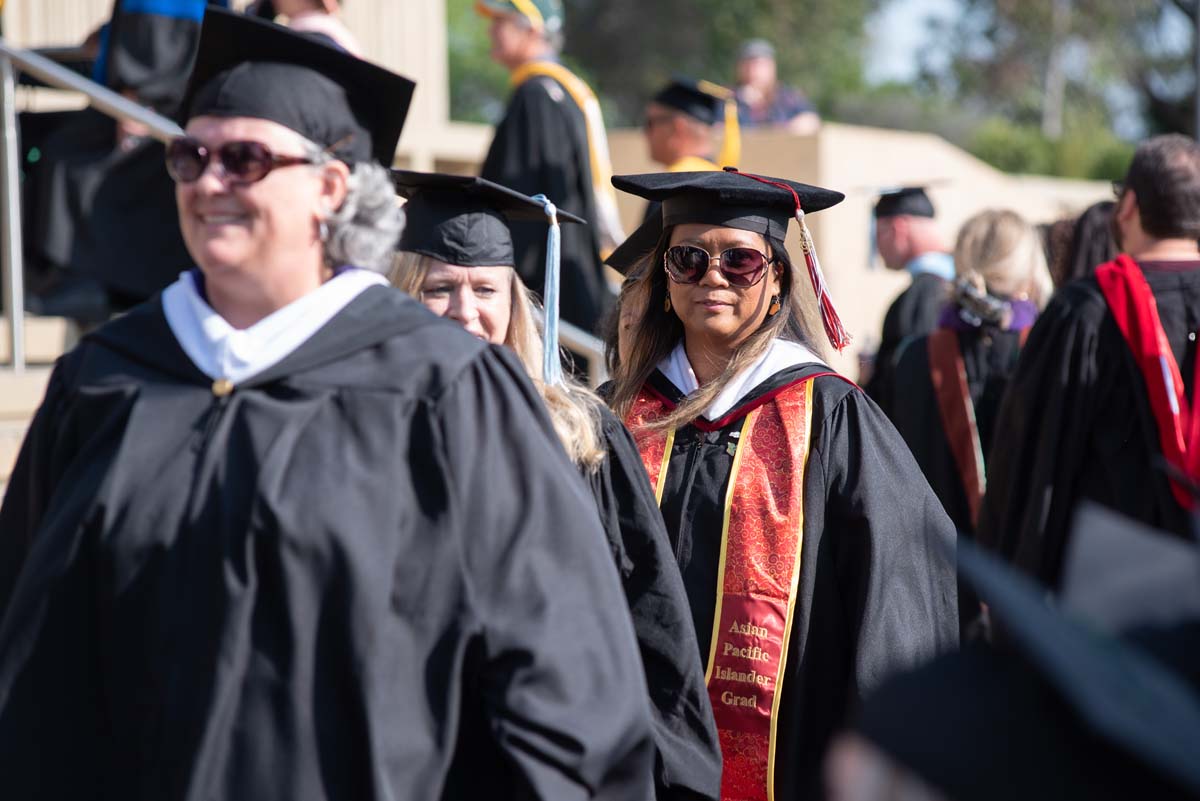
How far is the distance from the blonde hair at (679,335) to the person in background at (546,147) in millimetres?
2951

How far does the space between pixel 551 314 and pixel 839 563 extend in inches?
33.0

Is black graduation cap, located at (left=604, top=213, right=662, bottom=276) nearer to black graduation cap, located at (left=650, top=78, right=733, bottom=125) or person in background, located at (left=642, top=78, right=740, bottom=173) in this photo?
person in background, located at (left=642, top=78, right=740, bottom=173)

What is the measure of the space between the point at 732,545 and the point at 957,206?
10920 mm

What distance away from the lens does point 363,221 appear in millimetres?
2525

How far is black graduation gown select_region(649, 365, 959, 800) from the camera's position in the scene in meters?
3.23

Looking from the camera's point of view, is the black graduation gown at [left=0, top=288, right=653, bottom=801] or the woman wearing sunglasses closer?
the black graduation gown at [left=0, top=288, right=653, bottom=801]

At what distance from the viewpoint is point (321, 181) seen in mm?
2477

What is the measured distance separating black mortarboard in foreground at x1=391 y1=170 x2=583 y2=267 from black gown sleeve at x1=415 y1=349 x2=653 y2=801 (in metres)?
1.20

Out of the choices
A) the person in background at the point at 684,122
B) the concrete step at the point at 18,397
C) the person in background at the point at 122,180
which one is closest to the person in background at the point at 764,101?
the person in background at the point at 684,122

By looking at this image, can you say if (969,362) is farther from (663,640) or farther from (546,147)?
(663,640)

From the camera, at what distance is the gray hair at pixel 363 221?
2.48 m

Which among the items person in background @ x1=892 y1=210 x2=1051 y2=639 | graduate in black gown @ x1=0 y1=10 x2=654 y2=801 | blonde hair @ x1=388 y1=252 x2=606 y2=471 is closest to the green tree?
person in background @ x1=892 y1=210 x2=1051 y2=639

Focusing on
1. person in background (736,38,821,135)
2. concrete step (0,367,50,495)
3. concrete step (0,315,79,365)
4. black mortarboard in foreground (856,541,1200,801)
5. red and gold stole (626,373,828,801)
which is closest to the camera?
black mortarboard in foreground (856,541,1200,801)

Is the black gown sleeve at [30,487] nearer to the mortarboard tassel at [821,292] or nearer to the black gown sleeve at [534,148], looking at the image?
the mortarboard tassel at [821,292]
